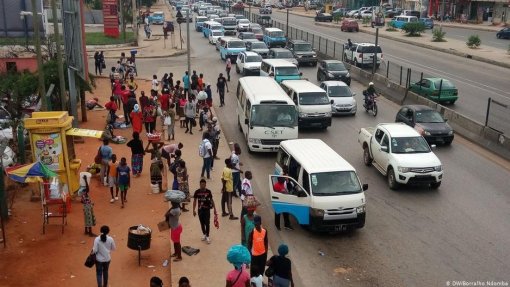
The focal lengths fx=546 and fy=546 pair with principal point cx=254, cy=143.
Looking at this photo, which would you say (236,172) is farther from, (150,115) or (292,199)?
(150,115)

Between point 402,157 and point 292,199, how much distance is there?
16.1ft

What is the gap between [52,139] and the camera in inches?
599

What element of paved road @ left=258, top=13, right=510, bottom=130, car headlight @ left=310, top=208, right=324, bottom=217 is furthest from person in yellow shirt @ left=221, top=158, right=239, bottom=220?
paved road @ left=258, top=13, right=510, bottom=130

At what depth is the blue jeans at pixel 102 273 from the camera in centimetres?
1079

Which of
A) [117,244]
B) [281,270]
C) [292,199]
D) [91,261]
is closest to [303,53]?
[292,199]

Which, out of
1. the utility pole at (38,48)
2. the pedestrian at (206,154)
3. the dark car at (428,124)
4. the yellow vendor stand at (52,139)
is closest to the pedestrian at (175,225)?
the yellow vendor stand at (52,139)

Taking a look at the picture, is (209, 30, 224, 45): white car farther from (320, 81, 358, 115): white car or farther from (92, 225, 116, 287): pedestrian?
(92, 225, 116, 287): pedestrian

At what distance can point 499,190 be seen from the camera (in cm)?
1686

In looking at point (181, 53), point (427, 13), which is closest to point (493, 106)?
point (181, 53)

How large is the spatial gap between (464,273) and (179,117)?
1636 centimetres

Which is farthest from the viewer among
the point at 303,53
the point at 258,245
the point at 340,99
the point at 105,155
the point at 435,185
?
the point at 303,53

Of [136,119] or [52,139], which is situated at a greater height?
[52,139]

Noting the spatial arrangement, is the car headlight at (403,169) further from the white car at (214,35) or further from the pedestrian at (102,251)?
the white car at (214,35)

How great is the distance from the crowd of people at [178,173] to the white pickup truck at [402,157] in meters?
4.57
